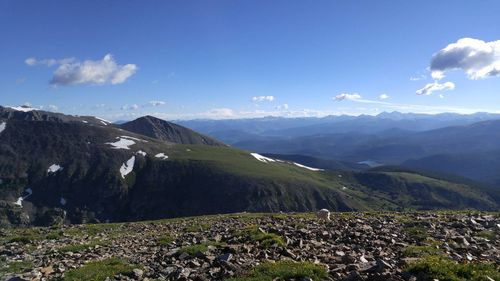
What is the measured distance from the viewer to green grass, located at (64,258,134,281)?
61.6 ft

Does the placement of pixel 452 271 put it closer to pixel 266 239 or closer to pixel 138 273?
pixel 266 239

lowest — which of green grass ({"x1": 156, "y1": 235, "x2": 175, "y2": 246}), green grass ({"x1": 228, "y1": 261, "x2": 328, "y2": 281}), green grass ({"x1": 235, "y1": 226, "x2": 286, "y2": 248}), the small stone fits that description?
green grass ({"x1": 156, "y1": 235, "x2": 175, "y2": 246})

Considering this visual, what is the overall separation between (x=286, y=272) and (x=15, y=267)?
51.2 ft

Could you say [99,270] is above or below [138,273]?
below

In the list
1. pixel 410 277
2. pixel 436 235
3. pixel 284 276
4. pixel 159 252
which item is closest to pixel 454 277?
pixel 410 277

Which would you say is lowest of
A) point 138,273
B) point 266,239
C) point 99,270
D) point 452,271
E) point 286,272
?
point 99,270

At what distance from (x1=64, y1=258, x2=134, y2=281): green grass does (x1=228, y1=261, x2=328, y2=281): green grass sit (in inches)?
234

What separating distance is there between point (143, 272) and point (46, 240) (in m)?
19.5

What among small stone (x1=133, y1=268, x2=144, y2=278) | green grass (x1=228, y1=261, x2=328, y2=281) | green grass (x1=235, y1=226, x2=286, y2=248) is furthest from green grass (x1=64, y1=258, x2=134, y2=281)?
green grass (x1=235, y1=226, x2=286, y2=248)

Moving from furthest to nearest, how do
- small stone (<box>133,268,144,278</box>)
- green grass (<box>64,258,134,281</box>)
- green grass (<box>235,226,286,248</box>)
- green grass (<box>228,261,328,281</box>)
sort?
green grass (<box>235,226,286,248</box>) < green grass (<box>64,258,134,281</box>) < small stone (<box>133,268,144,278</box>) < green grass (<box>228,261,328,281</box>)

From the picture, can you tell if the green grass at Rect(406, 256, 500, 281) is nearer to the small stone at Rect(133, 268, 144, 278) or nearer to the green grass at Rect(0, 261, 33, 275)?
the small stone at Rect(133, 268, 144, 278)

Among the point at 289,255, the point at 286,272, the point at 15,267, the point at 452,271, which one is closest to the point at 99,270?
the point at 15,267

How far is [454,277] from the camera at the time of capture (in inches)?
552

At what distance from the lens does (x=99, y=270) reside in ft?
65.3
